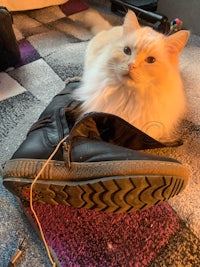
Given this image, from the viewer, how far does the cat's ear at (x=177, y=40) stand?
0.76 metres

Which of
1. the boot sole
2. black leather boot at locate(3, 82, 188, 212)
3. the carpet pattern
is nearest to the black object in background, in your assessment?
the carpet pattern

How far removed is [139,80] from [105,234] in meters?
0.39

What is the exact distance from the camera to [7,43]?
115 centimetres

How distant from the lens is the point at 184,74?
1236 mm

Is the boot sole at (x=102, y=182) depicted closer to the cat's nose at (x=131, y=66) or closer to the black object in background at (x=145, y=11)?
the cat's nose at (x=131, y=66)

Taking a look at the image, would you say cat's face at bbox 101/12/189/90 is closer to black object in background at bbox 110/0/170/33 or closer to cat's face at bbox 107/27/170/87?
cat's face at bbox 107/27/170/87

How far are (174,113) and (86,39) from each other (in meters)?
0.73

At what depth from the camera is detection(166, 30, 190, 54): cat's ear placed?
756 millimetres

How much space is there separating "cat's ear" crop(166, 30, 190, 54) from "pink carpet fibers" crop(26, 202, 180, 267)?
412 millimetres

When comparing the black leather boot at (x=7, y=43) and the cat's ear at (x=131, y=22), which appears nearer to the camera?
the cat's ear at (x=131, y=22)

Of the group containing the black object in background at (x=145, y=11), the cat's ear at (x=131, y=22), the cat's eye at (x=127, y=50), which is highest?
the cat's ear at (x=131, y=22)

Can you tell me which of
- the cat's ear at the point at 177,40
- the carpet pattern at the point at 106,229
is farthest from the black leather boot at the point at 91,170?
the cat's ear at the point at 177,40

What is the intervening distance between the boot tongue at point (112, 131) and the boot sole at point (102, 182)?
0.32ft

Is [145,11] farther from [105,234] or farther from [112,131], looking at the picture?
[105,234]
